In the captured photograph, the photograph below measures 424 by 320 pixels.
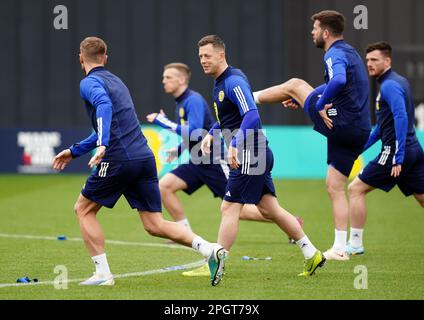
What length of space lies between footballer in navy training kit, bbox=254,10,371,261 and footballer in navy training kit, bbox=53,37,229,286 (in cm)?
187

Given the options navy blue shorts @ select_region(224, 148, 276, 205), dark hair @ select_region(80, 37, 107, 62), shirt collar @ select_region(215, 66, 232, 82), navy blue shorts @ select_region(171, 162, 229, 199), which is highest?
dark hair @ select_region(80, 37, 107, 62)

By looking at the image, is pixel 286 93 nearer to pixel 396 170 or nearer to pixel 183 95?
pixel 396 170

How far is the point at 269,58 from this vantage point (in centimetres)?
2662

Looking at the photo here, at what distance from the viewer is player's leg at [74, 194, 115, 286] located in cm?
903

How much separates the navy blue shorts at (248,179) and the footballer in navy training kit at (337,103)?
3.77 feet

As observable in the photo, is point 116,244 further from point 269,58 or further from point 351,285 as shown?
point 269,58

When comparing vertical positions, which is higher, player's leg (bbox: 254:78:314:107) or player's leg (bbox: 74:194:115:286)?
player's leg (bbox: 254:78:314:107)

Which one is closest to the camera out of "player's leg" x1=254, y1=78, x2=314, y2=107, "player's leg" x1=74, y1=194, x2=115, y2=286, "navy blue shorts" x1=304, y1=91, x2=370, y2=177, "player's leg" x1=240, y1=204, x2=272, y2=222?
"player's leg" x1=74, y1=194, x2=115, y2=286

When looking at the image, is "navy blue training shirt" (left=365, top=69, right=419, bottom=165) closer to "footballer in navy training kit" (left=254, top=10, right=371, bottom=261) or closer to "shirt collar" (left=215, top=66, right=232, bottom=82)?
"footballer in navy training kit" (left=254, top=10, right=371, bottom=261)

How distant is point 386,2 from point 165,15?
5742 millimetres

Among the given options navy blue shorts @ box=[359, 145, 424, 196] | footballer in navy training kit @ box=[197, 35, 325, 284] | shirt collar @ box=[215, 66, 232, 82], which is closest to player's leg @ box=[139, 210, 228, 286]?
footballer in navy training kit @ box=[197, 35, 325, 284]

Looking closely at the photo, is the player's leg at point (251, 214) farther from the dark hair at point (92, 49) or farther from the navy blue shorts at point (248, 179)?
the dark hair at point (92, 49)

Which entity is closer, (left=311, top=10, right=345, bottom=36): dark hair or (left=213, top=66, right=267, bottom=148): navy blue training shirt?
(left=213, top=66, right=267, bottom=148): navy blue training shirt

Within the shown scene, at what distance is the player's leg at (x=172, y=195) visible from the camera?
1288 centimetres
